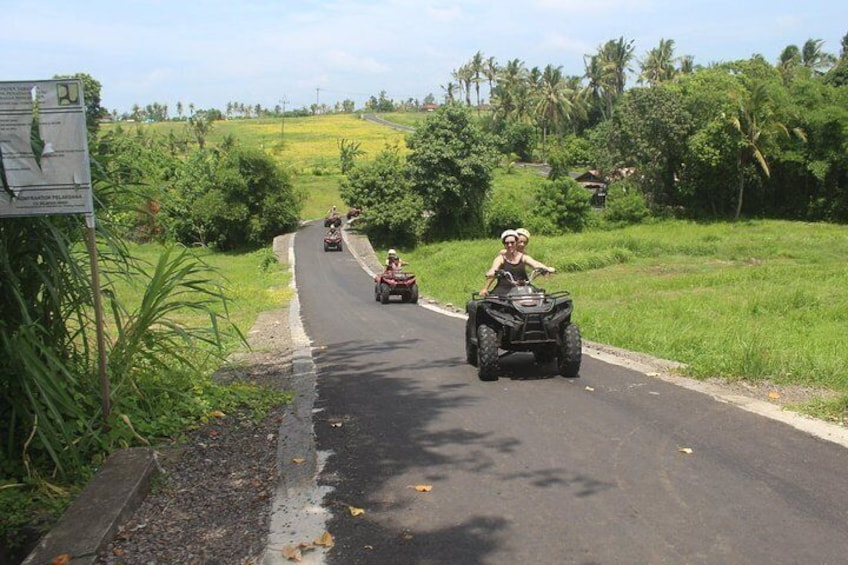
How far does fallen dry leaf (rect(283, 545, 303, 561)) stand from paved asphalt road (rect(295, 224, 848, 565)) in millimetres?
201

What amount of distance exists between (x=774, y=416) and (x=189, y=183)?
Answer: 185 ft

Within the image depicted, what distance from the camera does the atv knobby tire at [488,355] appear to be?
833cm

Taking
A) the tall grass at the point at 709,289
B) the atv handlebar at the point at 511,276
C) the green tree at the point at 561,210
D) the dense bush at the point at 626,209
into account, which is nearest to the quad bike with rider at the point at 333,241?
the tall grass at the point at 709,289

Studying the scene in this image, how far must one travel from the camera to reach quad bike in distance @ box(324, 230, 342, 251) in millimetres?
46656

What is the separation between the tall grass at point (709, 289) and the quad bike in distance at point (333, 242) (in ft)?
15.6

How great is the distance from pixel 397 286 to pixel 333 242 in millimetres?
25678

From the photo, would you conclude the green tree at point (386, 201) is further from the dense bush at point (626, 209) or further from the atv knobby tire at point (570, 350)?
the atv knobby tire at point (570, 350)

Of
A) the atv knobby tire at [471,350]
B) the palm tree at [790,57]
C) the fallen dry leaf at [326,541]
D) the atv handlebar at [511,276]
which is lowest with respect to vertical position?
the atv knobby tire at [471,350]

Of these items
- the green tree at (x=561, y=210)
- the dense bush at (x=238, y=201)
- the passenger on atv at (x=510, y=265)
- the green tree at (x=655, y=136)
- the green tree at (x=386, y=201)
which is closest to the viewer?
the passenger on atv at (x=510, y=265)

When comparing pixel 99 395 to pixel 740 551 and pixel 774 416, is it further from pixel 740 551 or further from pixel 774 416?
pixel 774 416

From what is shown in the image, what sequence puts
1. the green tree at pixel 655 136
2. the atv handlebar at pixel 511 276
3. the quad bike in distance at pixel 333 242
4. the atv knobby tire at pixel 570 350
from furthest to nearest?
the green tree at pixel 655 136
the quad bike in distance at pixel 333 242
the atv handlebar at pixel 511 276
the atv knobby tire at pixel 570 350

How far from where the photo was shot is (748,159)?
4994 centimetres

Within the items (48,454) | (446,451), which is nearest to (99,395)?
(48,454)

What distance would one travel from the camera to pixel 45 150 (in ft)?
17.5
